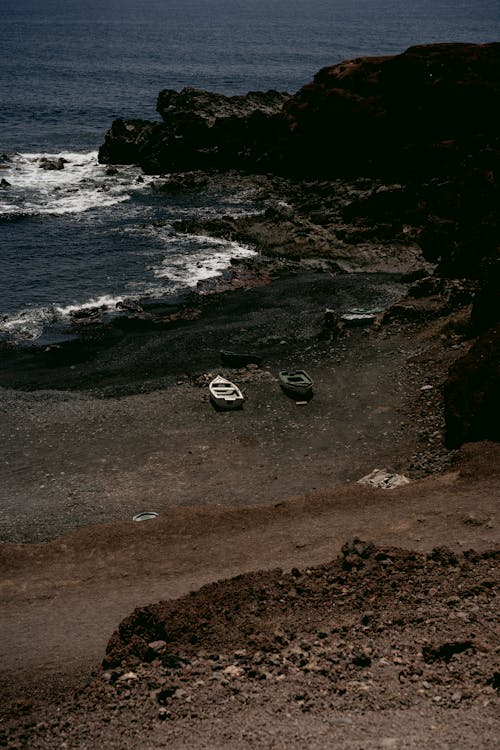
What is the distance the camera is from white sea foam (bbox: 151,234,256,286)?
51.2 metres

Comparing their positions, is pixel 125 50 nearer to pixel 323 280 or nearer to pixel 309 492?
pixel 323 280

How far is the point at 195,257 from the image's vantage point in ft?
179

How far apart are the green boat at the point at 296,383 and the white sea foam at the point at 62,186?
37437 millimetres

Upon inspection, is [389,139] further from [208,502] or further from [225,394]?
[208,502]

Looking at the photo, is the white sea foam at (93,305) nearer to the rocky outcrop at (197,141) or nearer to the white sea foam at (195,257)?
the white sea foam at (195,257)

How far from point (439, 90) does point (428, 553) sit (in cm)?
5764

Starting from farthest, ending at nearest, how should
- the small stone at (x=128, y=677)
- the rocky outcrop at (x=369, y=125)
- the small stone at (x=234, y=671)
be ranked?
the rocky outcrop at (x=369, y=125)
the small stone at (x=128, y=677)
the small stone at (x=234, y=671)

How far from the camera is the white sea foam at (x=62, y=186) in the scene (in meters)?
66.3

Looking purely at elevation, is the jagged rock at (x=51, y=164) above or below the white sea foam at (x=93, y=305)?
above

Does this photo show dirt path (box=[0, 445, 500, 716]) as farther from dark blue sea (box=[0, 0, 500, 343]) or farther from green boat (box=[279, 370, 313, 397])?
dark blue sea (box=[0, 0, 500, 343])

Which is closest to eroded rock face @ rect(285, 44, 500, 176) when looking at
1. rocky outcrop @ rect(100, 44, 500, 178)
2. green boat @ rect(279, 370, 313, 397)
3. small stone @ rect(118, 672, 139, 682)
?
rocky outcrop @ rect(100, 44, 500, 178)

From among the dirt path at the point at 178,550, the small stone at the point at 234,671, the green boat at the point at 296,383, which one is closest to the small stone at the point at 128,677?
the dirt path at the point at 178,550

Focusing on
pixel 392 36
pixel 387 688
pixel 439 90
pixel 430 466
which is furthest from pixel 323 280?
pixel 392 36

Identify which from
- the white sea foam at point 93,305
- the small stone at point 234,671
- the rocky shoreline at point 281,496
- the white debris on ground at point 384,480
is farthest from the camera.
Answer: the white sea foam at point 93,305
